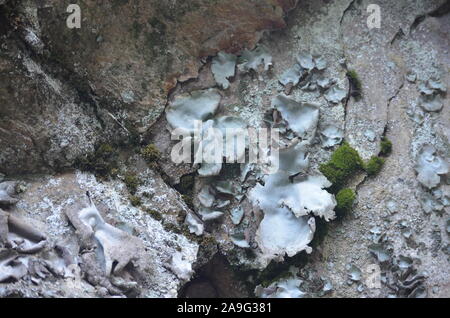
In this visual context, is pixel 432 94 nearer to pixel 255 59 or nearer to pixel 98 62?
pixel 255 59

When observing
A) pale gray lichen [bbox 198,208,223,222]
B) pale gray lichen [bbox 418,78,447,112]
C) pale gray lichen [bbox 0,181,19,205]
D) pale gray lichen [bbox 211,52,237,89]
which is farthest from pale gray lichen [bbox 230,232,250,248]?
pale gray lichen [bbox 418,78,447,112]

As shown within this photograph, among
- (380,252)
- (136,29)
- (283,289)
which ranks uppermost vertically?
(136,29)

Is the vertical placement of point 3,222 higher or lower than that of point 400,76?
lower

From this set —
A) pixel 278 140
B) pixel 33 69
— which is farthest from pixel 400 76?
pixel 33 69

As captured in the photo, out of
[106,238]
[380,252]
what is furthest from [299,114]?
[106,238]

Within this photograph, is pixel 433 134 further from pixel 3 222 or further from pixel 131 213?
pixel 3 222
